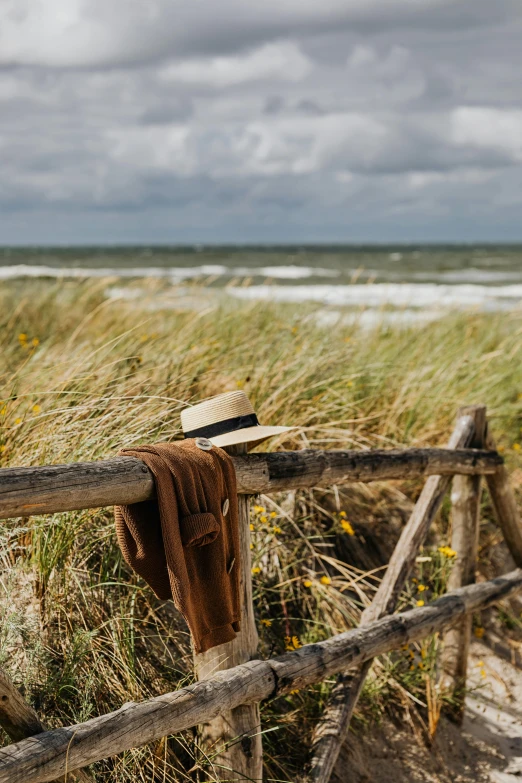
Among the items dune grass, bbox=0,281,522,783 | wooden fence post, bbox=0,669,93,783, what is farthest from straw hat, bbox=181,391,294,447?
wooden fence post, bbox=0,669,93,783

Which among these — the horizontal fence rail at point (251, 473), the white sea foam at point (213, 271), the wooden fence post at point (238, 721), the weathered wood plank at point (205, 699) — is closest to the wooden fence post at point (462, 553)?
the horizontal fence rail at point (251, 473)

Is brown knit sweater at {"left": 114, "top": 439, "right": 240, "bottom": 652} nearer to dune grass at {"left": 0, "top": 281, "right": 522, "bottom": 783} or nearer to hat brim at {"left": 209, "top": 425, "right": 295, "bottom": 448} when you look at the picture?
hat brim at {"left": 209, "top": 425, "right": 295, "bottom": 448}

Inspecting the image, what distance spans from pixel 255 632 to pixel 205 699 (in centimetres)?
44

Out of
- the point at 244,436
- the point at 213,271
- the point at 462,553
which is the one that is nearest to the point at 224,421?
the point at 244,436

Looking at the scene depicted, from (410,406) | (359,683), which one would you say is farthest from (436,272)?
(359,683)

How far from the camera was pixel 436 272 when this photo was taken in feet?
112

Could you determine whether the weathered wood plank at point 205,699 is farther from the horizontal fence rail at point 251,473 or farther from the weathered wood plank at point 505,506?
the weathered wood plank at point 505,506

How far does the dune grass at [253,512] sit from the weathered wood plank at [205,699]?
0.21 meters

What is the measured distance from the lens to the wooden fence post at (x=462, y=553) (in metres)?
4.10

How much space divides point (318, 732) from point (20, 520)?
57.6 inches

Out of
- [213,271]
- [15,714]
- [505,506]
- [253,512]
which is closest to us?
[15,714]

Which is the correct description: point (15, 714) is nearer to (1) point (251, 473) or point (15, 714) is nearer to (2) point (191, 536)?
(2) point (191, 536)

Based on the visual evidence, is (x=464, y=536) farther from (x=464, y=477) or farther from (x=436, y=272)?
(x=436, y=272)

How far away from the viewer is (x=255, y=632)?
291cm
